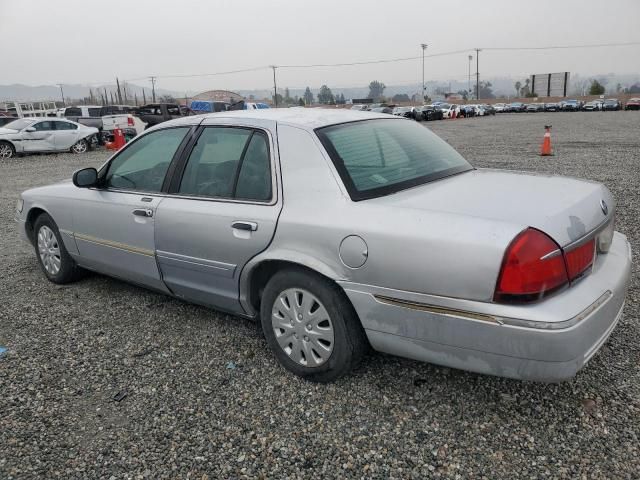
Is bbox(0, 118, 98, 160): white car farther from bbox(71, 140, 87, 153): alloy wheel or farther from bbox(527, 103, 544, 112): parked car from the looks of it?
bbox(527, 103, 544, 112): parked car

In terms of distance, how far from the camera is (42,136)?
58.2 feet

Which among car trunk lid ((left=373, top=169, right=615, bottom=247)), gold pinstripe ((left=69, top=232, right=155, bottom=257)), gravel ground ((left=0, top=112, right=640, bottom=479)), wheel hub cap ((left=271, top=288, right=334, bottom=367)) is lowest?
gravel ground ((left=0, top=112, right=640, bottom=479))

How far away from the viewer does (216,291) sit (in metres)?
3.35

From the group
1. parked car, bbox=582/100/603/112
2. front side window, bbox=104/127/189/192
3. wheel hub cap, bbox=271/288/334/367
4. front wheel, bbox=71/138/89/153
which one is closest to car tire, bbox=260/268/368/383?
wheel hub cap, bbox=271/288/334/367

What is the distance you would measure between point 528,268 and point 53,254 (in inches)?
165

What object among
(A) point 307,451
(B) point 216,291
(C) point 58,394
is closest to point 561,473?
(A) point 307,451

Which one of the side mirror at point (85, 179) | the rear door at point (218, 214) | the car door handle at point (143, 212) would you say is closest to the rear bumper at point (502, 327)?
the rear door at point (218, 214)

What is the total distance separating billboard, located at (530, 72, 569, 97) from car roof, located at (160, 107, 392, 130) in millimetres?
113072

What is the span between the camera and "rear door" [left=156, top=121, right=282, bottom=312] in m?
3.05

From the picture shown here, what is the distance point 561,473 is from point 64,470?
7.38ft

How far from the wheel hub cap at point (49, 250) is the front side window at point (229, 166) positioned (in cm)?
190

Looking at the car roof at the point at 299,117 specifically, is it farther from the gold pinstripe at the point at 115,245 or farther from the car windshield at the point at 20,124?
the car windshield at the point at 20,124

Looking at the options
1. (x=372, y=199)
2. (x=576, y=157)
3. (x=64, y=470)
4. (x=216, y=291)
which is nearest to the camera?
(x=64, y=470)

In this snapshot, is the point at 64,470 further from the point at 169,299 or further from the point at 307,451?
the point at 169,299
